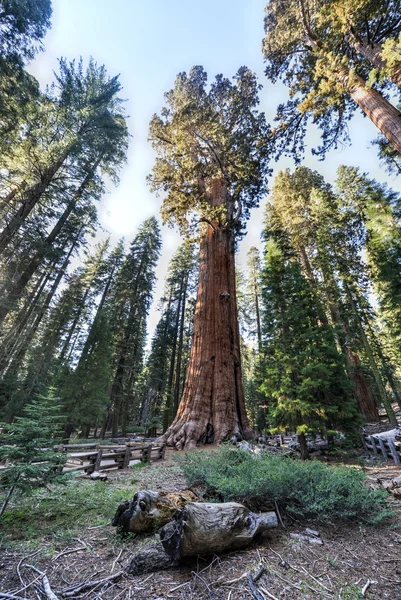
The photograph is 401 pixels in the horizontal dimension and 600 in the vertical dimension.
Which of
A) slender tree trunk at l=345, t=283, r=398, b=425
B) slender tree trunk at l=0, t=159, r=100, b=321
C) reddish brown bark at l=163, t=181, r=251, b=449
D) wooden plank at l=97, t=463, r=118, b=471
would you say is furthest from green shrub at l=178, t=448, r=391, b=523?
slender tree trunk at l=345, t=283, r=398, b=425

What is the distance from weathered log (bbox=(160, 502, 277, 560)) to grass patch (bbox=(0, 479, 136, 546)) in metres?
1.62

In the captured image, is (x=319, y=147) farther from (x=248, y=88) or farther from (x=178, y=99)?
(x=178, y=99)

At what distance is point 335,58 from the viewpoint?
6012 millimetres

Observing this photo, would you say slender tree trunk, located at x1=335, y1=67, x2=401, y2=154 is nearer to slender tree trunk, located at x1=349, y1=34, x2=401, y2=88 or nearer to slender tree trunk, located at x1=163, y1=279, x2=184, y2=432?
slender tree trunk, located at x1=349, y1=34, x2=401, y2=88

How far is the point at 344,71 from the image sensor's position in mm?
6473

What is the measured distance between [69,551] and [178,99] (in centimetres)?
1704

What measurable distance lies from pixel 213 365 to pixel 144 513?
799 cm

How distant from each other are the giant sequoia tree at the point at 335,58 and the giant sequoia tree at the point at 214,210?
1470 mm

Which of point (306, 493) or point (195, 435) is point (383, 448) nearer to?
point (195, 435)

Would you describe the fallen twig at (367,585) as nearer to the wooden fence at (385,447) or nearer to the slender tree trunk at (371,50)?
the wooden fence at (385,447)

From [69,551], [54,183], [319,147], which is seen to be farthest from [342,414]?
[54,183]

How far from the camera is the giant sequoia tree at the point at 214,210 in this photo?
863 centimetres

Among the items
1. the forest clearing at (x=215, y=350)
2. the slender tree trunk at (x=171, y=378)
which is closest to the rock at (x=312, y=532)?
the forest clearing at (x=215, y=350)

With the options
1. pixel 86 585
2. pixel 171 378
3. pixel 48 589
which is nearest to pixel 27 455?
pixel 48 589
